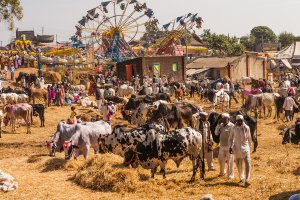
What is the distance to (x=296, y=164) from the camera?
12.9 meters

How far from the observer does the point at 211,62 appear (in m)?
49.7

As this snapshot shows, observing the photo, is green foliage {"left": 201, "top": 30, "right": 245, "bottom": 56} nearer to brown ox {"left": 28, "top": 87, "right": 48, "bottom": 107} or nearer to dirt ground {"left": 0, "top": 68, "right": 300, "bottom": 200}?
brown ox {"left": 28, "top": 87, "right": 48, "bottom": 107}

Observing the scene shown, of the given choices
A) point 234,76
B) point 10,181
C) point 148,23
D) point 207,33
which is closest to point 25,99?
point 10,181

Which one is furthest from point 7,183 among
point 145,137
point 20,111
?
point 20,111

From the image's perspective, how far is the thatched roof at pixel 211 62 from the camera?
4741 cm

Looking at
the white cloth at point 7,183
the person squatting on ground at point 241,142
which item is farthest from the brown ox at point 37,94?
the person squatting on ground at point 241,142

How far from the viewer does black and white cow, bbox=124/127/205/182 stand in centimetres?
1146

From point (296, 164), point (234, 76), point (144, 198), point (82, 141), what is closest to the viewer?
point (144, 198)

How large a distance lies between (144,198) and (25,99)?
1980 centimetres

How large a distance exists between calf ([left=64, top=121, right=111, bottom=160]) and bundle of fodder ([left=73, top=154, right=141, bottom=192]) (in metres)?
1.85

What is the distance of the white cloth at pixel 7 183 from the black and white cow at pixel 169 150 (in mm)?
3023

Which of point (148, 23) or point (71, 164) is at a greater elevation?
point (148, 23)

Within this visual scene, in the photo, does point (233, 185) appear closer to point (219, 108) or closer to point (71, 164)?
point (71, 164)

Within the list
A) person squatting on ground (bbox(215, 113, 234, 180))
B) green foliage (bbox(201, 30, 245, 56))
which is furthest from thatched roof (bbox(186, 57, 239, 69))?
person squatting on ground (bbox(215, 113, 234, 180))
